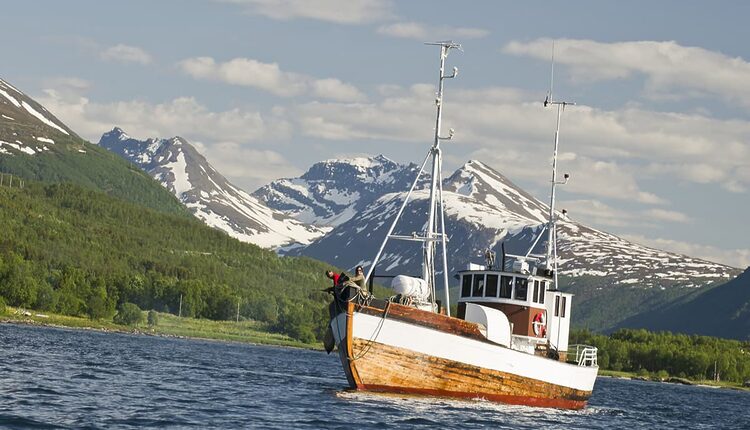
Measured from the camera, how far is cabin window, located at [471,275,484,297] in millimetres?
83875

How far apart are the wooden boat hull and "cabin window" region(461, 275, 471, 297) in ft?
29.4

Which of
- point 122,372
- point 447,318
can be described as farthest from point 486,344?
point 122,372

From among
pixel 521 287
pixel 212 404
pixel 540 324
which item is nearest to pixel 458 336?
pixel 521 287

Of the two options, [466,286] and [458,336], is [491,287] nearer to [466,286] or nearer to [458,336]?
[466,286]

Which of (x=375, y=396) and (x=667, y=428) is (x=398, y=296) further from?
(x=667, y=428)

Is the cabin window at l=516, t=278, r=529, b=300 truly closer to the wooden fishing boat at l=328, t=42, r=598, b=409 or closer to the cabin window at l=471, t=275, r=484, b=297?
the wooden fishing boat at l=328, t=42, r=598, b=409

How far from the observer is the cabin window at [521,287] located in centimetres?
8338

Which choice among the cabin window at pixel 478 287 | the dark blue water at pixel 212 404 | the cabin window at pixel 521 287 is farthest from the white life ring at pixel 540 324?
the dark blue water at pixel 212 404

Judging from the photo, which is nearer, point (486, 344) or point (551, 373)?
point (486, 344)

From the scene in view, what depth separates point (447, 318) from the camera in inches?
2800

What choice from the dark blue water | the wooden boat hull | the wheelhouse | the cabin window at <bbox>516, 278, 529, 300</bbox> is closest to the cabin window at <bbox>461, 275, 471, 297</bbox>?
the wheelhouse

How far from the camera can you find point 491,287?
83.6 metres

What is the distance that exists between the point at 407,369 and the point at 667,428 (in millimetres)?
25014

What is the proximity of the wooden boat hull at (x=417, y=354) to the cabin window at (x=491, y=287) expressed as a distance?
803 cm
